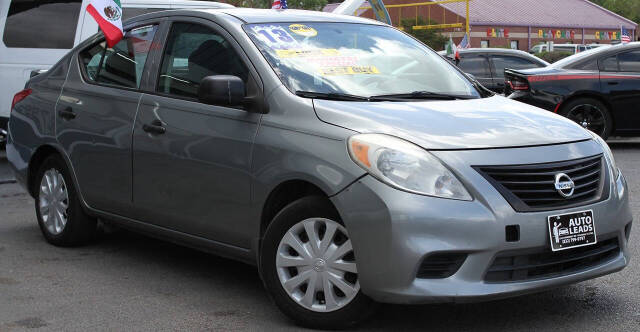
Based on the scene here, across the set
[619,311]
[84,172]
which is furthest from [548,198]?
[84,172]

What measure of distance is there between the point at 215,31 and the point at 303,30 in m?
0.50

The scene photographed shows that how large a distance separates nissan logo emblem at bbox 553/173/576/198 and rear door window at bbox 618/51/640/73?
9247 mm

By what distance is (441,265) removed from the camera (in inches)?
172

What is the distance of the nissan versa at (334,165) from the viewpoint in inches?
170

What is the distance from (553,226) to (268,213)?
1425 millimetres

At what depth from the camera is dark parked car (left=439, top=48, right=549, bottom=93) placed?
17.5 metres

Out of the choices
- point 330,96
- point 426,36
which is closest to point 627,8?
point 426,36

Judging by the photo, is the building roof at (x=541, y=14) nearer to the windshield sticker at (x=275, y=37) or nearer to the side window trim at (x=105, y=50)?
the side window trim at (x=105, y=50)

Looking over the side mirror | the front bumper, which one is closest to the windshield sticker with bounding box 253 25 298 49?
the side mirror

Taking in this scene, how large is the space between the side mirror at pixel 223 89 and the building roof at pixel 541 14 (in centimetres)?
6355

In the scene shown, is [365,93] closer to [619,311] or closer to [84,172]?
[619,311]

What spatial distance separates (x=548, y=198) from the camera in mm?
4449

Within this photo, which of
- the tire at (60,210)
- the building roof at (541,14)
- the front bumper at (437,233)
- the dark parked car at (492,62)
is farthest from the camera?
the building roof at (541,14)

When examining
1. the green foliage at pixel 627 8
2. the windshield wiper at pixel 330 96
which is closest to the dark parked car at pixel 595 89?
the windshield wiper at pixel 330 96
